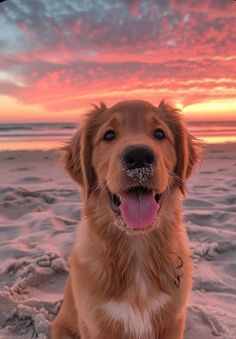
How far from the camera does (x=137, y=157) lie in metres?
2.53

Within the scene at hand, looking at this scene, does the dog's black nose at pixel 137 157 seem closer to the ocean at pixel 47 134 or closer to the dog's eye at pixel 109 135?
the dog's eye at pixel 109 135

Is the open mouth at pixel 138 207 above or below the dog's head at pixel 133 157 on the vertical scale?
below

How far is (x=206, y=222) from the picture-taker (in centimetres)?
545

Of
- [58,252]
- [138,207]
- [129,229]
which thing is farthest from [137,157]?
[58,252]

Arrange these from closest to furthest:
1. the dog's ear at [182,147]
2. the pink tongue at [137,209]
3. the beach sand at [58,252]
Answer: the pink tongue at [137,209], the dog's ear at [182,147], the beach sand at [58,252]

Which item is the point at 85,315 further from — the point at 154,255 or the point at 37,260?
the point at 37,260

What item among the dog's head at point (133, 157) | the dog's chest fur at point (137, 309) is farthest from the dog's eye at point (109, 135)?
the dog's chest fur at point (137, 309)

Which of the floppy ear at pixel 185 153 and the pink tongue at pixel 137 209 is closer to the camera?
the pink tongue at pixel 137 209

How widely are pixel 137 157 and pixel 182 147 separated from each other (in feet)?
2.37

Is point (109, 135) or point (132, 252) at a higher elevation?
point (109, 135)

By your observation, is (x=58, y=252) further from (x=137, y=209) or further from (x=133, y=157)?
(x=133, y=157)

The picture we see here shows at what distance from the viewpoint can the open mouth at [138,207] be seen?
2707 millimetres

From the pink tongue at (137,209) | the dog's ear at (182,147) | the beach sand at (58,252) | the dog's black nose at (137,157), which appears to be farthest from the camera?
the beach sand at (58,252)

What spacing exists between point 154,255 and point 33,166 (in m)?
6.74
